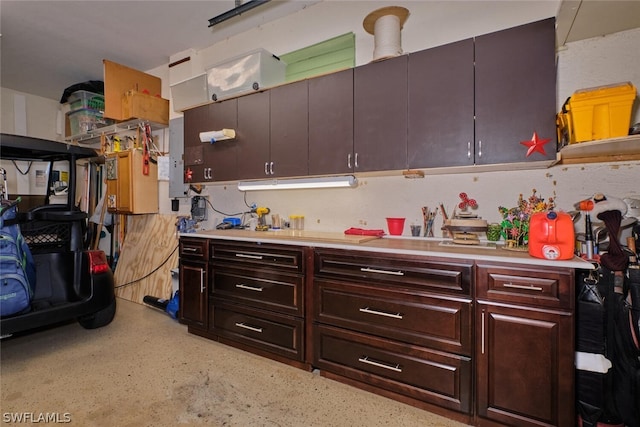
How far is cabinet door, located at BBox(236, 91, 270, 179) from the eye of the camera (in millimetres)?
2758

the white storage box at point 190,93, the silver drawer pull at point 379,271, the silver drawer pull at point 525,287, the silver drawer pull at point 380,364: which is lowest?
the silver drawer pull at point 380,364

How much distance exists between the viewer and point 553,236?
1528mm

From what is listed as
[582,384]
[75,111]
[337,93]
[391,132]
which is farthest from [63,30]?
[582,384]

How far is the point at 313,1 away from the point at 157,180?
9.35 feet

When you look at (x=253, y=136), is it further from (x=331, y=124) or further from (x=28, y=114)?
(x=28, y=114)

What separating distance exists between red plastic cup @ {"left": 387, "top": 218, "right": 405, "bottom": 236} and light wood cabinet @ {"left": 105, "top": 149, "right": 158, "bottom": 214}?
309 centimetres

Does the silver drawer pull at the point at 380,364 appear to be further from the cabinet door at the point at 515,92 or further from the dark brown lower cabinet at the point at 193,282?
the dark brown lower cabinet at the point at 193,282

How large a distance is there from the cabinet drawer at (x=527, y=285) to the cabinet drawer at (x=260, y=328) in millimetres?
1270

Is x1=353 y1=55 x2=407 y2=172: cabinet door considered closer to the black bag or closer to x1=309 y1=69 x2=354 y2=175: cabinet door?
x1=309 y1=69 x2=354 y2=175: cabinet door

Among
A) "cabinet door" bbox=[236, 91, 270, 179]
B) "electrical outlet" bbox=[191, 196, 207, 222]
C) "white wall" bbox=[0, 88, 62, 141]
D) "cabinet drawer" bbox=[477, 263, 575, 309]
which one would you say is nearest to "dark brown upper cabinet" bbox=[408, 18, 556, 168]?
"cabinet drawer" bbox=[477, 263, 575, 309]

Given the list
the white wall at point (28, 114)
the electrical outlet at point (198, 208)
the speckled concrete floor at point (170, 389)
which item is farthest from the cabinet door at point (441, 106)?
the white wall at point (28, 114)

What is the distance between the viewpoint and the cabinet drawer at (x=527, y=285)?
1451mm

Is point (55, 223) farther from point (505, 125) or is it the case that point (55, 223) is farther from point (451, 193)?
point (505, 125)

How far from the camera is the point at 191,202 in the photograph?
11.8ft
